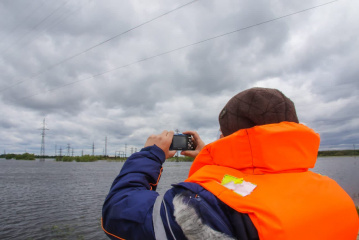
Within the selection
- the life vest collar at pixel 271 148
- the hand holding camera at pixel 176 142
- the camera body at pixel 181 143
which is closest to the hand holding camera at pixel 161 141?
the hand holding camera at pixel 176 142

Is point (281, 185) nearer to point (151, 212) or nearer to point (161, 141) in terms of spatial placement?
point (151, 212)

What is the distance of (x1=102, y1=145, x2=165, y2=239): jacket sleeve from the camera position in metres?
1.17

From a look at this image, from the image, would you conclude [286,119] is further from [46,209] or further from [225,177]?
[46,209]

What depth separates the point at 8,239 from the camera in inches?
439

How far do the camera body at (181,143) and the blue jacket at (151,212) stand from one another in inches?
23.4

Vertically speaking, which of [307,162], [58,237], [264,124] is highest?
[264,124]

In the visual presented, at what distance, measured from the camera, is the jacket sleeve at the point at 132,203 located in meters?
1.17

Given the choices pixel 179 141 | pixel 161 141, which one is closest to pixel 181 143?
pixel 179 141

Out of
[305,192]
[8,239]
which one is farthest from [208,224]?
[8,239]

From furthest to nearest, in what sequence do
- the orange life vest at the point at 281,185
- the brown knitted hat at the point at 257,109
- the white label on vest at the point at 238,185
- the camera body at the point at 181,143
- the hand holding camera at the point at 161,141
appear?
the camera body at the point at 181,143
the hand holding camera at the point at 161,141
the brown knitted hat at the point at 257,109
the white label on vest at the point at 238,185
the orange life vest at the point at 281,185

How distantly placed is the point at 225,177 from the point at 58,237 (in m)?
13.5

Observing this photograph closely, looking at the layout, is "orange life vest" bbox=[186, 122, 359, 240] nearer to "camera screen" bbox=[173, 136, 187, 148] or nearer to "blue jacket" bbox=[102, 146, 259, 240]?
"blue jacket" bbox=[102, 146, 259, 240]

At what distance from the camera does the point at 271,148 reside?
4.08 ft

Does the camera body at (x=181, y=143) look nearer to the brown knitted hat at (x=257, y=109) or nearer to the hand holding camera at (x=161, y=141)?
the hand holding camera at (x=161, y=141)
